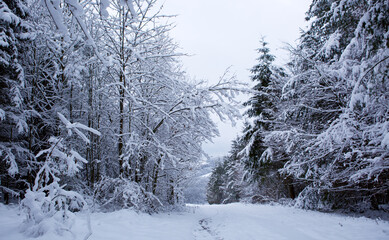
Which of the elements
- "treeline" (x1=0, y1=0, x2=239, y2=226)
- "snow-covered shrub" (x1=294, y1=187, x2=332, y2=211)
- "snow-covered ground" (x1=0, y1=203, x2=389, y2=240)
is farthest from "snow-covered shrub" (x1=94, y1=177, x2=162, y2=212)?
"snow-covered shrub" (x1=294, y1=187, x2=332, y2=211)

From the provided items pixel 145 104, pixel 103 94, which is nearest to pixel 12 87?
pixel 103 94

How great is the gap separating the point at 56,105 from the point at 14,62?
1.93 meters

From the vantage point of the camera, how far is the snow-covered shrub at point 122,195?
641 cm

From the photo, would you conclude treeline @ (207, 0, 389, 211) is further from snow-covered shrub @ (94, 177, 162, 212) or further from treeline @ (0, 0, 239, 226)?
snow-covered shrub @ (94, 177, 162, 212)

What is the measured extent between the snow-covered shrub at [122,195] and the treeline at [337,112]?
208 inches

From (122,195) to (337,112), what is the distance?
8.95 meters

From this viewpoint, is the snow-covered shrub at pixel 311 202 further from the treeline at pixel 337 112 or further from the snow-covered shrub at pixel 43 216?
the snow-covered shrub at pixel 43 216

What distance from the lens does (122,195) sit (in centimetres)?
673

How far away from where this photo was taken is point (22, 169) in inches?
316

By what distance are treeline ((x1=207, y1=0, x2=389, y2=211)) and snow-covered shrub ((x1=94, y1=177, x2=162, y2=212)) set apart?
527 centimetres

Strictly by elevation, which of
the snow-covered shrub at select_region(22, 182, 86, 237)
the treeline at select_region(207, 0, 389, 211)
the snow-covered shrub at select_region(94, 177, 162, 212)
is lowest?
the snow-covered shrub at select_region(94, 177, 162, 212)

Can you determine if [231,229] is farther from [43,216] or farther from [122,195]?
[43,216]

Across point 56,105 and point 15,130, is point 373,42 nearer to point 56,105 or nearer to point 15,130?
point 56,105

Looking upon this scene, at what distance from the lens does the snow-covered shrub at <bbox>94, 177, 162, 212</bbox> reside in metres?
6.41
